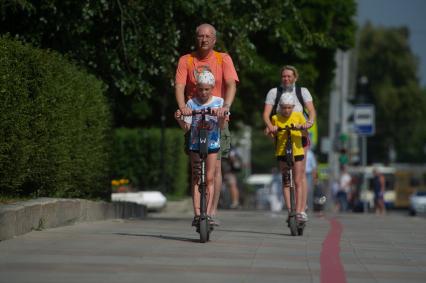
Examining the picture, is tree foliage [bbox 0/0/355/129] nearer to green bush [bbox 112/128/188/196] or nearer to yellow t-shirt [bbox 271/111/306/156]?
yellow t-shirt [bbox 271/111/306/156]

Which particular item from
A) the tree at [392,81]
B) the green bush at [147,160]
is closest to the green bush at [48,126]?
the green bush at [147,160]

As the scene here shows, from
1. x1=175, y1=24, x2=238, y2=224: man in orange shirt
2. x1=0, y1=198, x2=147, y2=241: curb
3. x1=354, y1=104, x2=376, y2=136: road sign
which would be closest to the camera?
x1=0, y1=198, x2=147, y2=241: curb

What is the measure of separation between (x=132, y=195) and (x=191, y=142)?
51.6 feet

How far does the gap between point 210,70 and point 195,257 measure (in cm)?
253

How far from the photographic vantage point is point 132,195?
88.1 feet

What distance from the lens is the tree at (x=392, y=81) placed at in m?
93.8

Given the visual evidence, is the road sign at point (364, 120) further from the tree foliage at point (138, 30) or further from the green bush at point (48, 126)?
the green bush at point (48, 126)

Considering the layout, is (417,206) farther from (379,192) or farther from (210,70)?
(210,70)

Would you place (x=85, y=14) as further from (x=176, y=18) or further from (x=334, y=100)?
(x=334, y=100)

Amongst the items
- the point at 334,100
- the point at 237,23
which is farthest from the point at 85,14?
the point at 334,100

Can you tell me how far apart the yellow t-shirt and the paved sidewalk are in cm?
91

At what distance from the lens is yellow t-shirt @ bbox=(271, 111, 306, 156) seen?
1320cm

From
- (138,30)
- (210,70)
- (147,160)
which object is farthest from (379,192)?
Answer: (210,70)

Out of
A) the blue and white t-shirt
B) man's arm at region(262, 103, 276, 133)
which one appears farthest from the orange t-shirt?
man's arm at region(262, 103, 276, 133)
